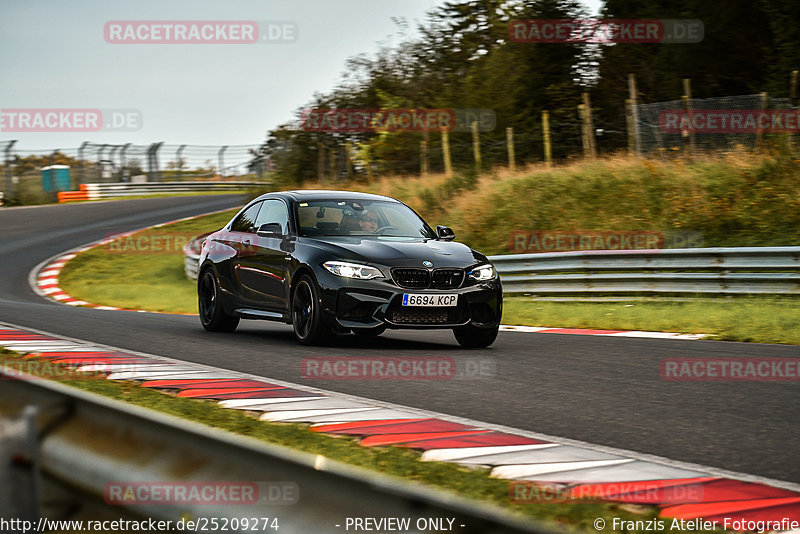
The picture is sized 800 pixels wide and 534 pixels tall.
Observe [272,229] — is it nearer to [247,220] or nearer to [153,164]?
[247,220]

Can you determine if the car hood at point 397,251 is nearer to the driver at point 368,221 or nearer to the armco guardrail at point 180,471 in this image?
the driver at point 368,221

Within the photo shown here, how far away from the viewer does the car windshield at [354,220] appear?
10531 mm

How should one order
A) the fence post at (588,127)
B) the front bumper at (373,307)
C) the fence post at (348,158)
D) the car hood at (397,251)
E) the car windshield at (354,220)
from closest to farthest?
the front bumper at (373,307) → the car hood at (397,251) → the car windshield at (354,220) → the fence post at (588,127) → the fence post at (348,158)

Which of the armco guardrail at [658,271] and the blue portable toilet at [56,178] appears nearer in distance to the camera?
the armco guardrail at [658,271]

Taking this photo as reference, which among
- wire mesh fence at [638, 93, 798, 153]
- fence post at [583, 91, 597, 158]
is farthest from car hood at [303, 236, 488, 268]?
fence post at [583, 91, 597, 158]

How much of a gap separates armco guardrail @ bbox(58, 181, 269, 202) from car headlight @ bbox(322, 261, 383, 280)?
37.4m

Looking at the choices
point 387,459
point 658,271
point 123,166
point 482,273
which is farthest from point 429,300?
point 123,166

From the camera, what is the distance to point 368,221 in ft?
35.2

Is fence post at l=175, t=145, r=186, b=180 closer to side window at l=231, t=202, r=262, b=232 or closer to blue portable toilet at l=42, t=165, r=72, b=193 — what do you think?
blue portable toilet at l=42, t=165, r=72, b=193

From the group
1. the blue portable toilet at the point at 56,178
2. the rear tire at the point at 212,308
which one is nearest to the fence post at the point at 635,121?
the rear tire at the point at 212,308

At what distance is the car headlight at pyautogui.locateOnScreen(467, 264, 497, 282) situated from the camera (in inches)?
386

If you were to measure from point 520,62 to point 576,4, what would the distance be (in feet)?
9.05

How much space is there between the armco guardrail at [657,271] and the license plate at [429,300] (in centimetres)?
618

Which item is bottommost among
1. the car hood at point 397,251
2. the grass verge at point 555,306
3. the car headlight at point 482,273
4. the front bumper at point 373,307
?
the grass verge at point 555,306
